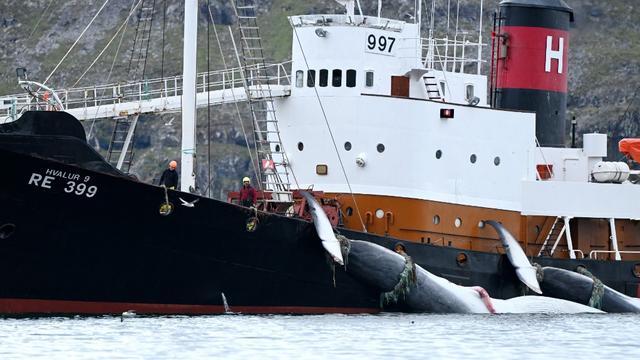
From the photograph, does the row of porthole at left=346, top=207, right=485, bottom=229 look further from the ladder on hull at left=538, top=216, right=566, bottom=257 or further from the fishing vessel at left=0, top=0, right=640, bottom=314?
the ladder on hull at left=538, top=216, right=566, bottom=257

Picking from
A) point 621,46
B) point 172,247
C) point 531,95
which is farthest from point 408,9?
point 172,247

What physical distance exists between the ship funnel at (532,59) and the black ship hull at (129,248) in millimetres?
8312

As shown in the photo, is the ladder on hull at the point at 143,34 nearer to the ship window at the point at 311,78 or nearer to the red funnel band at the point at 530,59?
the ship window at the point at 311,78

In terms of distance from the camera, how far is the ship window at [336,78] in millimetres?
39250

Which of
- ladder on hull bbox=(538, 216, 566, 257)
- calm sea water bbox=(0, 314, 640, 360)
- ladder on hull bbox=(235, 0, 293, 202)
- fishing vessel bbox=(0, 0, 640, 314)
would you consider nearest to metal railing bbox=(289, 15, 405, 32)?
fishing vessel bbox=(0, 0, 640, 314)

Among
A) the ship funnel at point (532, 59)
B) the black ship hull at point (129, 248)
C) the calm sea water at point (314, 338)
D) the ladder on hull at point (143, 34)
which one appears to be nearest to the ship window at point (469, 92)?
the ship funnel at point (532, 59)

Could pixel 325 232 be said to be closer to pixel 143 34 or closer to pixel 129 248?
pixel 129 248

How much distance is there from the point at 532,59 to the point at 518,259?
648cm

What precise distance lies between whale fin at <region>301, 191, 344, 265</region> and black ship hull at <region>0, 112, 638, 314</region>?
0.37 m

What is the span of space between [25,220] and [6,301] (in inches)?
66.9

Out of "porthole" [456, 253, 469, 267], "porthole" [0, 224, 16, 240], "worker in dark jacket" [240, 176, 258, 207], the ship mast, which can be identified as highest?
the ship mast

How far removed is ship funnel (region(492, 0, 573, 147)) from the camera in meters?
43.5

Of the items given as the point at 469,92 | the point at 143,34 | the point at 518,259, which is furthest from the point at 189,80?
the point at 518,259

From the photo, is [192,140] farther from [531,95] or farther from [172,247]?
[531,95]
